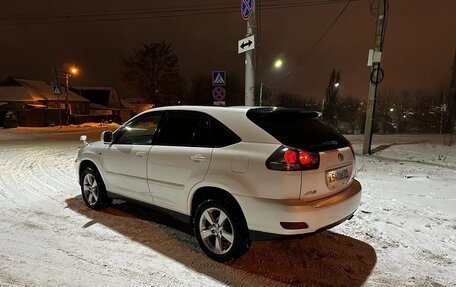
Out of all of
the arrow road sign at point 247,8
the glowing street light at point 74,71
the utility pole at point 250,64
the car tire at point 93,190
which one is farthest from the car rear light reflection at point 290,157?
the glowing street light at point 74,71

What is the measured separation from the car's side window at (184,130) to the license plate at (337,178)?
4.31ft

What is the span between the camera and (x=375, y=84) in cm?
1063

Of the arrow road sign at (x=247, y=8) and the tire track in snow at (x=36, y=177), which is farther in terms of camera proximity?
the arrow road sign at (x=247, y=8)

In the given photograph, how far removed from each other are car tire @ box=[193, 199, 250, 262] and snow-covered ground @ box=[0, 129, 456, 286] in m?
0.14

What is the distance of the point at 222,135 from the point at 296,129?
80 centimetres

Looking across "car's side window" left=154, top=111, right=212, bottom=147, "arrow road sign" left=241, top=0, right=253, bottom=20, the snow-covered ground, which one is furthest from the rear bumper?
"arrow road sign" left=241, top=0, right=253, bottom=20

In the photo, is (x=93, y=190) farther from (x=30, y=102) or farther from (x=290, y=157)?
(x=30, y=102)

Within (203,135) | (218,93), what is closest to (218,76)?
(218,93)

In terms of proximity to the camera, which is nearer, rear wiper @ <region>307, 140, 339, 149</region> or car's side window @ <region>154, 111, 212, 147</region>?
rear wiper @ <region>307, 140, 339, 149</region>

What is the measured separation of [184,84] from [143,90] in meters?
6.99

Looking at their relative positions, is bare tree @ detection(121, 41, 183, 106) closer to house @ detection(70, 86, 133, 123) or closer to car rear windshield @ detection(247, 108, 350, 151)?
house @ detection(70, 86, 133, 123)

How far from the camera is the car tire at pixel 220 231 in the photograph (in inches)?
133

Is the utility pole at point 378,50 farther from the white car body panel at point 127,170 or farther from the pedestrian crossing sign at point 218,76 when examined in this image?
the white car body panel at point 127,170

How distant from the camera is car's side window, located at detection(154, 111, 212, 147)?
147 inches
